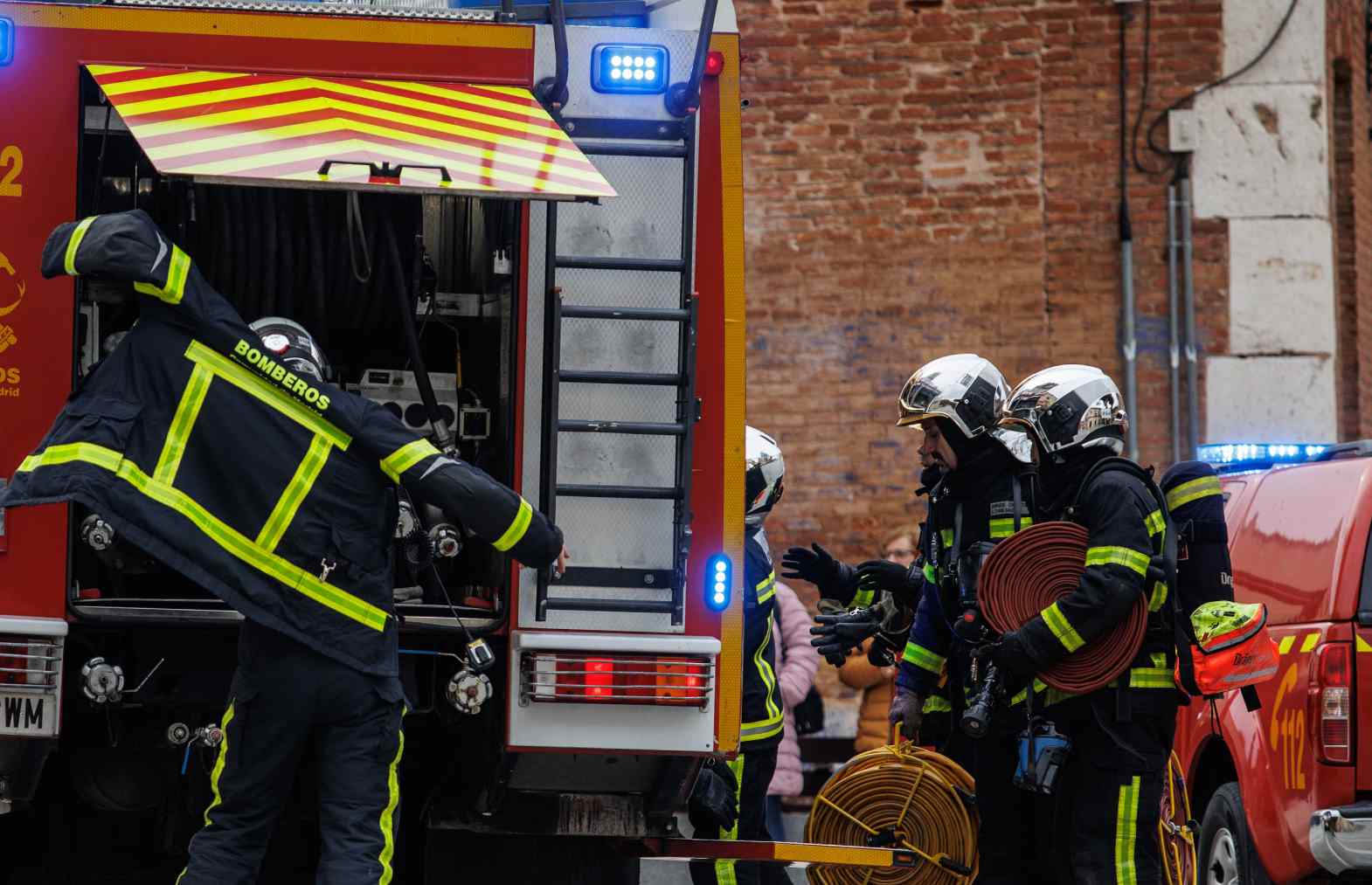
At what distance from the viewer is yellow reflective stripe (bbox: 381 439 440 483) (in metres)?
5.10

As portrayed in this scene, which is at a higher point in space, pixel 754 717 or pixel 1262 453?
pixel 1262 453

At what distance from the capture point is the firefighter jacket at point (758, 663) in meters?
7.15

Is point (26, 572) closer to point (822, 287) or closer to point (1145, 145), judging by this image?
point (822, 287)

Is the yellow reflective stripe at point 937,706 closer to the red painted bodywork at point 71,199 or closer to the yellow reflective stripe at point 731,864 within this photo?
the yellow reflective stripe at point 731,864

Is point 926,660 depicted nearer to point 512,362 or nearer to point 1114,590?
point 1114,590

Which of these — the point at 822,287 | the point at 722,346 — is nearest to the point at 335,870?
Answer: the point at 722,346

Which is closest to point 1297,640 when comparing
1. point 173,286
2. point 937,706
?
point 937,706

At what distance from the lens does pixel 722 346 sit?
5.59 m

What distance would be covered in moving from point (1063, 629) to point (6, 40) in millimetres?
3261

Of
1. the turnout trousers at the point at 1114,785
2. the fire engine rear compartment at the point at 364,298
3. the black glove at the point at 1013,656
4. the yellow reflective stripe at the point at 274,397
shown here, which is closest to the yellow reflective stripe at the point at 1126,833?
the turnout trousers at the point at 1114,785

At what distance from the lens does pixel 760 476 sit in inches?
291

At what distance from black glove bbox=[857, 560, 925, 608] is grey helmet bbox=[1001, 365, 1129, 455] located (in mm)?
987

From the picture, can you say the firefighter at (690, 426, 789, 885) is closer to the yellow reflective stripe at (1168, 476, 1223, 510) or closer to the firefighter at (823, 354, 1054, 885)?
the firefighter at (823, 354, 1054, 885)

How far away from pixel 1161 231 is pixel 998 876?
6.74 m
